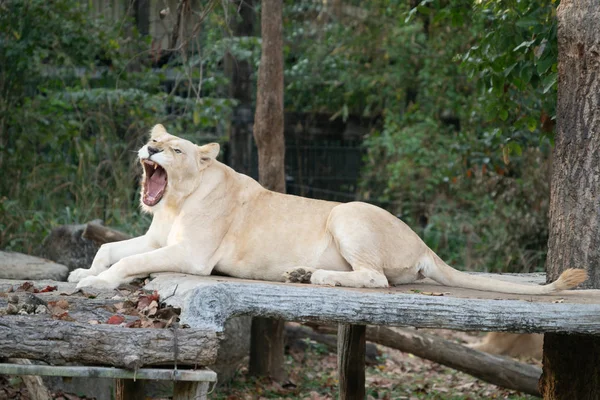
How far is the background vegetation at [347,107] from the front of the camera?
26.9ft

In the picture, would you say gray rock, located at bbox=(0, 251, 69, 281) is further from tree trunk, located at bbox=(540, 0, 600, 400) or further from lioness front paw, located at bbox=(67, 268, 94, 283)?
tree trunk, located at bbox=(540, 0, 600, 400)

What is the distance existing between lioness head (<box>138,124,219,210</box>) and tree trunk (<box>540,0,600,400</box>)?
88.9 inches

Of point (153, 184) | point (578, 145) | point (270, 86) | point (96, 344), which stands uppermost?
point (270, 86)

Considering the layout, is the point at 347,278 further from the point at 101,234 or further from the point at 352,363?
the point at 101,234

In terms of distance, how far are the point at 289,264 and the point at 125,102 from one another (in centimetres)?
587

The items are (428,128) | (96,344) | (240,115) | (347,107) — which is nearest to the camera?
(96,344)

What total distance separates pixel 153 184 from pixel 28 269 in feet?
6.23

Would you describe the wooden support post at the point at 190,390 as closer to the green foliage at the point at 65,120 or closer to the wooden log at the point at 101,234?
the wooden log at the point at 101,234

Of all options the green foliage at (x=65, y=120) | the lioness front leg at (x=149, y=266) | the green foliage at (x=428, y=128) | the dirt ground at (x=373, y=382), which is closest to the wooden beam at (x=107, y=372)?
the lioness front leg at (x=149, y=266)

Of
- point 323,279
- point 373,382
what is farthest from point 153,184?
point 373,382

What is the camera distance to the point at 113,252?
5.82 meters

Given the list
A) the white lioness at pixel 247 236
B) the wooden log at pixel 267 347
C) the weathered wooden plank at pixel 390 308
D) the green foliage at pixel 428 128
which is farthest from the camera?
the green foliage at pixel 428 128

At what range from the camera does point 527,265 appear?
36.3ft

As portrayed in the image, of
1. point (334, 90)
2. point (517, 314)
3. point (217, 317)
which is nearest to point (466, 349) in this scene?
point (517, 314)
